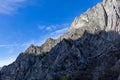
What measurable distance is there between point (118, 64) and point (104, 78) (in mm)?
10415

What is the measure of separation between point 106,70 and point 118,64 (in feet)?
Answer: 34.6

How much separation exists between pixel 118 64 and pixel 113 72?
15.8 feet

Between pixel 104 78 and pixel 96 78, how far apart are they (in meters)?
8.44

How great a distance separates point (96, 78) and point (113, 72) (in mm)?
9924

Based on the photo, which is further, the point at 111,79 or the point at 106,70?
the point at 106,70

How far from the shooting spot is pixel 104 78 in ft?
619

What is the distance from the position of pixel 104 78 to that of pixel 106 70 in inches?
469

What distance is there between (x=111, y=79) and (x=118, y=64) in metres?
11.6

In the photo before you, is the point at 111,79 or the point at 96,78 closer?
the point at 111,79

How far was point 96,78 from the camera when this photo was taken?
196375 mm

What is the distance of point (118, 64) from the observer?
628 ft

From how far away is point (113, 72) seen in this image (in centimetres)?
19200
